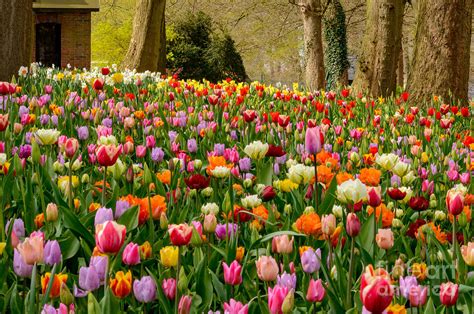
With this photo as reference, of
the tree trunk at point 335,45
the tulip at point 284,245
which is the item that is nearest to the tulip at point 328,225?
the tulip at point 284,245

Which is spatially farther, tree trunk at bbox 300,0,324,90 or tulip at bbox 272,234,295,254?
tree trunk at bbox 300,0,324,90

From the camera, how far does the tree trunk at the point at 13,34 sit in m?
8.16

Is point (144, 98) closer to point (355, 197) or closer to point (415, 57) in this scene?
point (415, 57)

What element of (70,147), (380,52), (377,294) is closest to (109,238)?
(377,294)

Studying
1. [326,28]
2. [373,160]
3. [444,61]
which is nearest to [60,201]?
[373,160]

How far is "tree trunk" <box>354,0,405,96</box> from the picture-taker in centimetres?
1308

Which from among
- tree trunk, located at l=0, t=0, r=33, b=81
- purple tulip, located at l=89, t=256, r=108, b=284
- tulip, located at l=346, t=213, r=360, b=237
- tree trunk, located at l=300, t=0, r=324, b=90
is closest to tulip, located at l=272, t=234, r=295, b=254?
tulip, located at l=346, t=213, r=360, b=237

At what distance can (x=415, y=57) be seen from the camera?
9703mm

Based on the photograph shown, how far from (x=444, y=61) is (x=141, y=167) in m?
7.06

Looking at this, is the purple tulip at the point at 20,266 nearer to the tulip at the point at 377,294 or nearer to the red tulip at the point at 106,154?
the red tulip at the point at 106,154

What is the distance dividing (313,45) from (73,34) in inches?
654

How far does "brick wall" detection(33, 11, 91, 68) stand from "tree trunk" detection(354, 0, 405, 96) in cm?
2046

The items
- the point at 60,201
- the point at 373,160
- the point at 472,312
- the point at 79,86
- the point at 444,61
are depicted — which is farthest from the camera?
the point at 444,61

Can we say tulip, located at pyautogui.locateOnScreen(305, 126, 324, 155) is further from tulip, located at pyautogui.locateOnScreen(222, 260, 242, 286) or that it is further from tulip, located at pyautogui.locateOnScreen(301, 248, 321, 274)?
tulip, located at pyautogui.locateOnScreen(222, 260, 242, 286)
